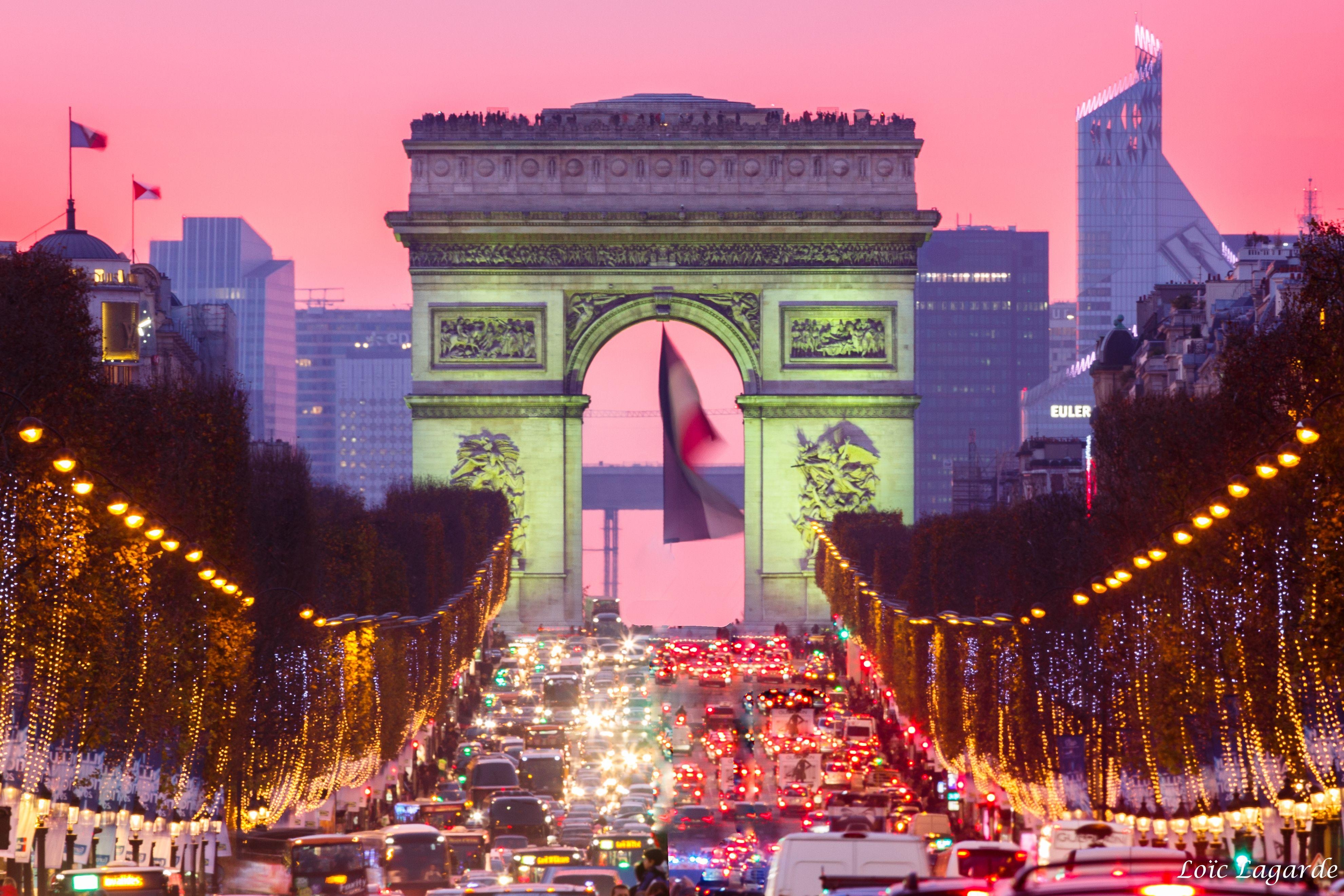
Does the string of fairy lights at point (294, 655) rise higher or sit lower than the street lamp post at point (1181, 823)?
higher

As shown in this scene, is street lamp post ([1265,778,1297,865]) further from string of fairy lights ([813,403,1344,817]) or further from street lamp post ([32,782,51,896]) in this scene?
street lamp post ([32,782,51,896])

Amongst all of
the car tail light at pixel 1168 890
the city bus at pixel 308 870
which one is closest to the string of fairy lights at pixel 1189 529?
the city bus at pixel 308 870

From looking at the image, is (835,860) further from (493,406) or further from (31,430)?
(493,406)

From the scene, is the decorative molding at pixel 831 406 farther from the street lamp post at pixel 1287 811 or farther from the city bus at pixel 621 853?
the street lamp post at pixel 1287 811

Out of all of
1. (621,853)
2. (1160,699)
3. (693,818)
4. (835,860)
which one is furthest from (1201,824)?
(835,860)

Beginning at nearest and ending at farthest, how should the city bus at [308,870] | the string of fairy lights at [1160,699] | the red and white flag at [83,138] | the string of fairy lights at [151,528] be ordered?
the string of fairy lights at [151,528], the string of fairy lights at [1160,699], the city bus at [308,870], the red and white flag at [83,138]

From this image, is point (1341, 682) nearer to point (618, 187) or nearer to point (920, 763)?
point (920, 763)
